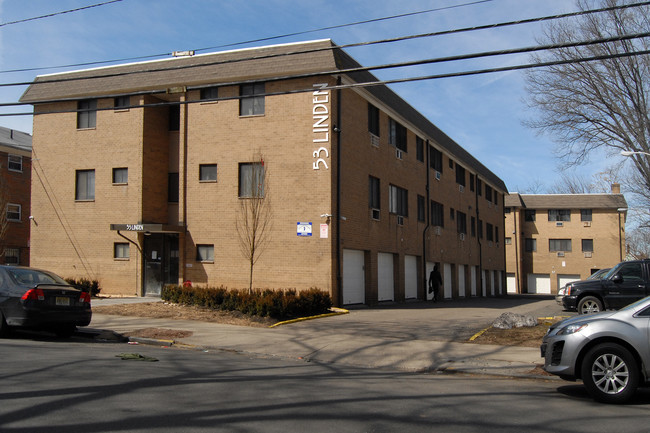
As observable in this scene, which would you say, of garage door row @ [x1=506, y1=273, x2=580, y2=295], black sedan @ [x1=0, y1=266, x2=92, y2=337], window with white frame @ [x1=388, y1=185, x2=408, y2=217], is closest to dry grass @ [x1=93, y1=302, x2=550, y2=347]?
black sedan @ [x1=0, y1=266, x2=92, y2=337]

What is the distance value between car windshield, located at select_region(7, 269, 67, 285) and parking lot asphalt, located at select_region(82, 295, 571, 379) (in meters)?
1.71

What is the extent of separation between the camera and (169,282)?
2380 cm

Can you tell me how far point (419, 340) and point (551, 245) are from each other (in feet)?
165

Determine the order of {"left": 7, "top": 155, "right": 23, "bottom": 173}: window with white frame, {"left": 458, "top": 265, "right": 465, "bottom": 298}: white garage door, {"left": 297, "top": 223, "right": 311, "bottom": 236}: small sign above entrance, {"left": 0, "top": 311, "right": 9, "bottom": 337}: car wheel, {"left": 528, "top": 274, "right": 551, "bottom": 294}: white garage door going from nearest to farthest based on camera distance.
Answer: {"left": 0, "top": 311, "right": 9, "bottom": 337}: car wheel < {"left": 297, "top": 223, "right": 311, "bottom": 236}: small sign above entrance < {"left": 7, "top": 155, "right": 23, "bottom": 173}: window with white frame < {"left": 458, "top": 265, "right": 465, "bottom": 298}: white garage door < {"left": 528, "top": 274, "right": 551, "bottom": 294}: white garage door

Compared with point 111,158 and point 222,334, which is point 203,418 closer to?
point 222,334

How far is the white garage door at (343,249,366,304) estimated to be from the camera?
21922mm

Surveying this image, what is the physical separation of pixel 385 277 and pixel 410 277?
346 centimetres

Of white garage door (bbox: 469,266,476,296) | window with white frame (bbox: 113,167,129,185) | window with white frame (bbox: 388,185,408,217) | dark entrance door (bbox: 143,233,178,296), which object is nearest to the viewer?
dark entrance door (bbox: 143,233,178,296)

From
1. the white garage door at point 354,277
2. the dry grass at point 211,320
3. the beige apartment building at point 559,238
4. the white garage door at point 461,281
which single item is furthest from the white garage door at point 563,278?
the dry grass at point 211,320

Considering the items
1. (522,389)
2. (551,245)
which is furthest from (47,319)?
(551,245)

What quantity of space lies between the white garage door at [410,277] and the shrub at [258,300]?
31.1ft

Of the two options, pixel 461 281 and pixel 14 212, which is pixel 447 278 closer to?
pixel 461 281

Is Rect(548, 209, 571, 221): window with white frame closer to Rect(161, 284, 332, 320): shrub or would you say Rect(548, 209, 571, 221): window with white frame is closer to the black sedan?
Rect(161, 284, 332, 320): shrub

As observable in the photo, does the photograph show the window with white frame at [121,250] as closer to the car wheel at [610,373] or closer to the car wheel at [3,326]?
the car wheel at [3,326]
